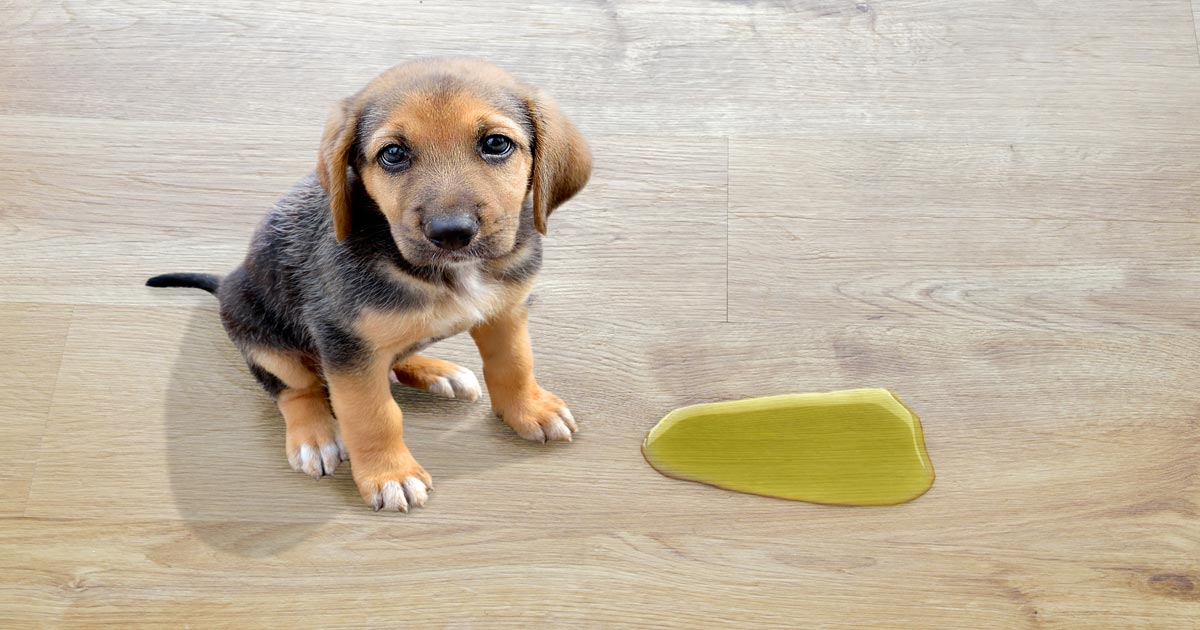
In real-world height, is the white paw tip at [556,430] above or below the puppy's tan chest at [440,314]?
below

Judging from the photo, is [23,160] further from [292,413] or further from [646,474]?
[646,474]

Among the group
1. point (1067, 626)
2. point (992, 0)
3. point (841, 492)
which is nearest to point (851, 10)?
point (992, 0)

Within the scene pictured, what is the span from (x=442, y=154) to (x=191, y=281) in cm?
127

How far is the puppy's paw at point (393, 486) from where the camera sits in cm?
311

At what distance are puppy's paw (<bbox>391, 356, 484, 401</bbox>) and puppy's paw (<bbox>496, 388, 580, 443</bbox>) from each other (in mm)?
126

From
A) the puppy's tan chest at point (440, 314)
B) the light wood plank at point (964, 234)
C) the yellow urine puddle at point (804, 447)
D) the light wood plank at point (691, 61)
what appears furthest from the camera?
the light wood plank at point (691, 61)

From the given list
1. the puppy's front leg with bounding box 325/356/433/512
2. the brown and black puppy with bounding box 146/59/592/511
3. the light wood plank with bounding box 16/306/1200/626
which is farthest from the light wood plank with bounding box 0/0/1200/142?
the puppy's front leg with bounding box 325/356/433/512

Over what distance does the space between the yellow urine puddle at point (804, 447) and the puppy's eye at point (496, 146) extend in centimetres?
111

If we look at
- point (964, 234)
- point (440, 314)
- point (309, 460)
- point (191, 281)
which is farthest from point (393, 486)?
point (964, 234)

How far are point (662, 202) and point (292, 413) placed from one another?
1351mm

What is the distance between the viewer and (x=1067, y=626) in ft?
9.91

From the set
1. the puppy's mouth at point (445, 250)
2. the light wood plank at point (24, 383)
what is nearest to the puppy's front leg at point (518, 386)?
the puppy's mouth at point (445, 250)

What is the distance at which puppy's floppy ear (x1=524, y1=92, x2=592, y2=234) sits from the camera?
103 inches

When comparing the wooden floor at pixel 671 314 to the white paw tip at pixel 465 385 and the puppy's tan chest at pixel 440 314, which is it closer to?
the white paw tip at pixel 465 385
